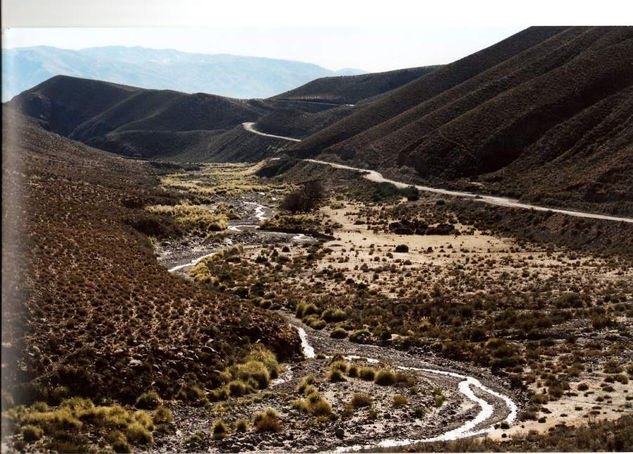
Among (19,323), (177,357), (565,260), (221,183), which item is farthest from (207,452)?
(221,183)

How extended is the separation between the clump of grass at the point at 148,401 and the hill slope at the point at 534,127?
156 ft

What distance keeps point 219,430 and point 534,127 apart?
263 feet

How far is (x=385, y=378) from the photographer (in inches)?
864

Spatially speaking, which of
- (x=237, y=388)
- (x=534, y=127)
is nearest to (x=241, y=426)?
(x=237, y=388)

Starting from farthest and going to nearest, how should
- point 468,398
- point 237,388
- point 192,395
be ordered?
point 237,388 → point 468,398 → point 192,395

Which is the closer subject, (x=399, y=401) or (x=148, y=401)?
(x=148, y=401)

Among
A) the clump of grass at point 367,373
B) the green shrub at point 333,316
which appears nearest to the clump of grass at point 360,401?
the clump of grass at point 367,373

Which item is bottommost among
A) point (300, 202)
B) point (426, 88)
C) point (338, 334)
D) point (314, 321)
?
point (338, 334)

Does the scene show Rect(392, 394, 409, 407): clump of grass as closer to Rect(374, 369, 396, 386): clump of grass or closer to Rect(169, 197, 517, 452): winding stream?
Rect(374, 369, 396, 386): clump of grass

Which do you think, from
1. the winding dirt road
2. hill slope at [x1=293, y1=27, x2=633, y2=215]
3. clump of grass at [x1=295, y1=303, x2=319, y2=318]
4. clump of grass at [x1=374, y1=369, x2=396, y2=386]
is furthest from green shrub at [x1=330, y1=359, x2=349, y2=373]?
hill slope at [x1=293, y1=27, x2=633, y2=215]

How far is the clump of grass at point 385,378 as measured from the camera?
2181cm

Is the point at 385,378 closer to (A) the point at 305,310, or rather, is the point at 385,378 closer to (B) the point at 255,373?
(B) the point at 255,373

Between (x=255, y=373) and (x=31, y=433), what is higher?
(x=31, y=433)

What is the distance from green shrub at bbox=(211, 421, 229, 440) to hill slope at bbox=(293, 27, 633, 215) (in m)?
47.6
